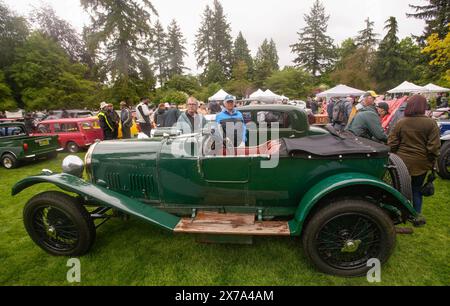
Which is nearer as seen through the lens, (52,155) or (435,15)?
(52,155)

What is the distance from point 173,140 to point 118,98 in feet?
76.7

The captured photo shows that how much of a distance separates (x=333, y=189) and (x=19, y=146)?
28.7 feet

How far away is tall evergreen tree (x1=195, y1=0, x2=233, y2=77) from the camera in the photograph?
175ft

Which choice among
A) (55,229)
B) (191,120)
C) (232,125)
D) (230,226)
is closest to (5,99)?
(191,120)

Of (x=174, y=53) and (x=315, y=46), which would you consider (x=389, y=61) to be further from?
(x=174, y=53)

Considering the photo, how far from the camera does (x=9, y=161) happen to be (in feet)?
24.3

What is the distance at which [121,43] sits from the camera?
24016mm

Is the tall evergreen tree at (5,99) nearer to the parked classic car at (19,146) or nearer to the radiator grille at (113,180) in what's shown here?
the parked classic car at (19,146)

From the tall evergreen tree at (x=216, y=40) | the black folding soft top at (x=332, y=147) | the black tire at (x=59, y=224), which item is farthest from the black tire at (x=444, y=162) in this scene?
the tall evergreen tree at (x=216, y=40)

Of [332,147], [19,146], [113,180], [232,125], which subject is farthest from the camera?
[19,146]

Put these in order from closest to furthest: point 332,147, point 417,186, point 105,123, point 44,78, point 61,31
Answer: point 332,147 < point 417,186 < point 105,123 < point 44,78 < point 61,31

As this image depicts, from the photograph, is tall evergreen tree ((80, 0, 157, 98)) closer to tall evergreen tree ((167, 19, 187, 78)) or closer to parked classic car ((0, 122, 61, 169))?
parked classic car ((0, 122, 61, 169))

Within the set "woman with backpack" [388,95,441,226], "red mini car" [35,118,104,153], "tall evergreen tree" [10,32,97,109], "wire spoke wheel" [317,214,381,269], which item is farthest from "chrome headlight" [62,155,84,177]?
"tall evergreen tree" [10,32,97,109]

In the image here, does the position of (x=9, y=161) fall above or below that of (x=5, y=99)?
below
